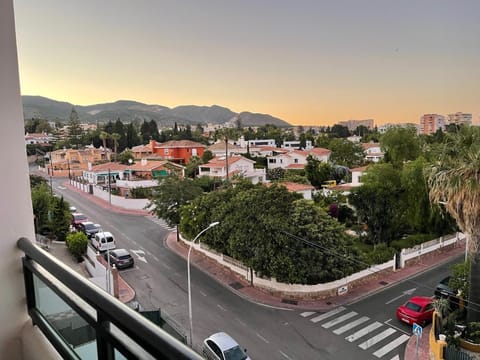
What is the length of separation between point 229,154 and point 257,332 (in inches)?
103

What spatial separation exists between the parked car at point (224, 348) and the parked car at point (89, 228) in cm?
185

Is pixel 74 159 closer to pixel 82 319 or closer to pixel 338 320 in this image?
pixel 82 319

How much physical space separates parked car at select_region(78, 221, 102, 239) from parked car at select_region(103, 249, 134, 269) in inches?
13.1

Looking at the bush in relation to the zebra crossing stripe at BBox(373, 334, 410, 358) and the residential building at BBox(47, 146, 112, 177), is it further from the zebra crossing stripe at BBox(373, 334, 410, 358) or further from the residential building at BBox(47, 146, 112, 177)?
the zebra crossing stripe at BBox(373, 334, 410, 358)

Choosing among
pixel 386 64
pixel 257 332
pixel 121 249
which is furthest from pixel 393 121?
pixel 121 249

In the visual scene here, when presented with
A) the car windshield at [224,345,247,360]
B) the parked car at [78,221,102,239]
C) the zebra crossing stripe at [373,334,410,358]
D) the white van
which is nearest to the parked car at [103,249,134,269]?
the white van

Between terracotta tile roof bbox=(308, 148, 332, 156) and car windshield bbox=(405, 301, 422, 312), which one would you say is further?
terracotta tile roof bbox=(308, 148, 332, 156)

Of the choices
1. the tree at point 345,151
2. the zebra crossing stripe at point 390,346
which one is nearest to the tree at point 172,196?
the tree at point 345,151

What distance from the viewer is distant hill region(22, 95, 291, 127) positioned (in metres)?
3.17

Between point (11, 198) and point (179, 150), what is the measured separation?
3750 mm

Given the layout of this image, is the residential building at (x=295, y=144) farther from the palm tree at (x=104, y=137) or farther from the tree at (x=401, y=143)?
the palm tree at (x=104, y=137)

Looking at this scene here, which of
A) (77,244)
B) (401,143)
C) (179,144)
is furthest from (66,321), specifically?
(179,144)

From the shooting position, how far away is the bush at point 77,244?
3227mm

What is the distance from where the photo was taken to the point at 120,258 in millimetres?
3789
